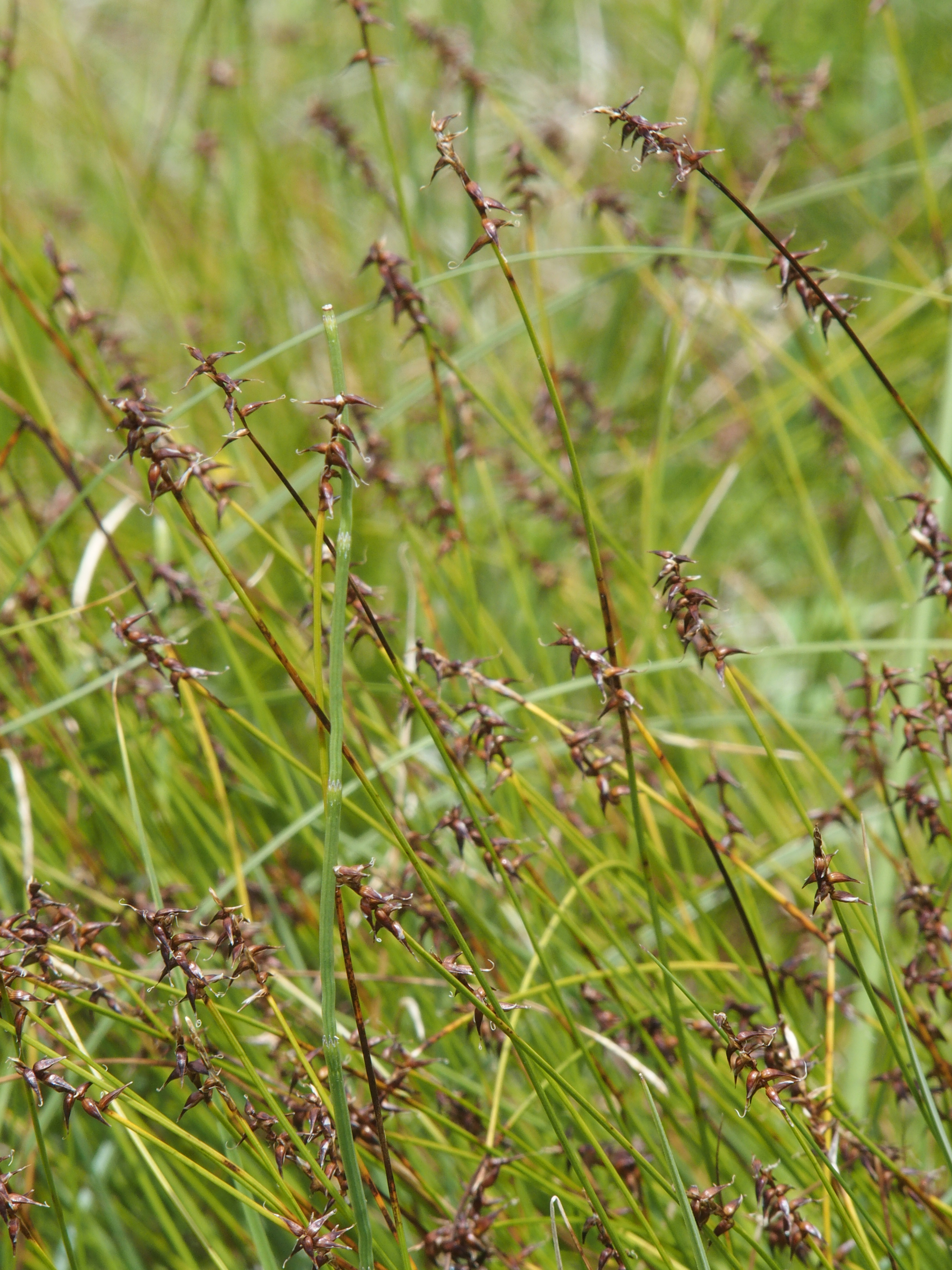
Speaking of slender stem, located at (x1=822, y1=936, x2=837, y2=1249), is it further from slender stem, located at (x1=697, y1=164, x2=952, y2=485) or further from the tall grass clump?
slender stem, located at (x1=697, y1=164, x2=952, y2=485)

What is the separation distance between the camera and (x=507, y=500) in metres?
1.88

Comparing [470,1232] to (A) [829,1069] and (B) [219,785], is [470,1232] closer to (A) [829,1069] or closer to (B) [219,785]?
(A) [829,1069]

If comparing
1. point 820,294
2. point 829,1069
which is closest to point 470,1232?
point 829,1069

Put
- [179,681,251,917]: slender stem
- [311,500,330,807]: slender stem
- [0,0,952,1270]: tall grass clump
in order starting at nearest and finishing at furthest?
[311,500,330,807]: slender stem < [0,0,952,1270]: tall grass clump < [179,681,251,917]: slender stem

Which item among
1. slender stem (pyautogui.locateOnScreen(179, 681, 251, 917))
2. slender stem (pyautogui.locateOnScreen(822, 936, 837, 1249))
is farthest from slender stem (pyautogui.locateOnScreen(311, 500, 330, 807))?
slender stem (pyautogui.locateOnScreen(822, 936, 837, 1249))

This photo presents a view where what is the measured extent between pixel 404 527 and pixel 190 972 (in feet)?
2.22

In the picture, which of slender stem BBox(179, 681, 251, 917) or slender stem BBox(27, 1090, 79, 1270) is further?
slender stem BBox(179, 681, 251, 917)

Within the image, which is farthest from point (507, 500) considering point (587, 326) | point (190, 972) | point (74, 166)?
point (74, 166)

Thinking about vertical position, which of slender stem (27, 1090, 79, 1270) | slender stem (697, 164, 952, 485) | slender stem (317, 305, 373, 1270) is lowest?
slender stem (27, 1090, 79, 1270)

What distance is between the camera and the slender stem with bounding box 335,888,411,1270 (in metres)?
0.62

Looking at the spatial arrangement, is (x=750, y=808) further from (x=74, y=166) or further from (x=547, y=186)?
(x=74, y=166)

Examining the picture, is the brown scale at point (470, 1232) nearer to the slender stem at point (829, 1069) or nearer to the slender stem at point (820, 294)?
the slender stem at point (829, 1069)

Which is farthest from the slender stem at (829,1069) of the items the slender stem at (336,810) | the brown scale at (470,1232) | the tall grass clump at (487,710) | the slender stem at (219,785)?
the slender stem at (219,785)

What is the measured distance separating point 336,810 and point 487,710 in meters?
0.16
